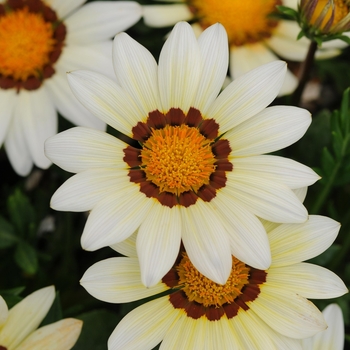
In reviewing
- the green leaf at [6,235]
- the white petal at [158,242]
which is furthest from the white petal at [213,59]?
the green leaf at [6,235]

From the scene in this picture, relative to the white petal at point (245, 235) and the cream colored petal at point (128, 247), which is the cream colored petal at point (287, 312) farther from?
the cream colored petal at point (128, 247)

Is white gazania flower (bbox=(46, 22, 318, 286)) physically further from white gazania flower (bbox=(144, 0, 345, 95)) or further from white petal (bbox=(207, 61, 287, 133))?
white gazania flower (bbox=(144, 0, 345, 95))

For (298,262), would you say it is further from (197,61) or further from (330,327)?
(197,61)

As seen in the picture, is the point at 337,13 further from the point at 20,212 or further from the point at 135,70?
the point at 20,212

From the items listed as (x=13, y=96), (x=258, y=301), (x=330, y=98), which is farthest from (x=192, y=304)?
(x=330, y=98)

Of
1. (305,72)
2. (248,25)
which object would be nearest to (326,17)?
(305,72)
